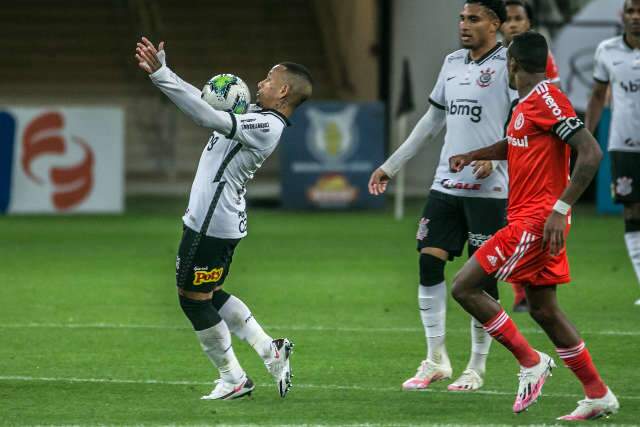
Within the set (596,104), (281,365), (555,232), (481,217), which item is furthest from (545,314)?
(596,104)

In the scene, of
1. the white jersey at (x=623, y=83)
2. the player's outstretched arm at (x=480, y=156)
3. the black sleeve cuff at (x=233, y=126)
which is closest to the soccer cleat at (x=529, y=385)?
the player's outstretched arm at (x=480, y=156)

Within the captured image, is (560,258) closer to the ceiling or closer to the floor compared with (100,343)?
closer to the ceiling

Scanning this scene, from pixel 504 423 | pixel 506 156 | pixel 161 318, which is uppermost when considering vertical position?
pixel 506 156

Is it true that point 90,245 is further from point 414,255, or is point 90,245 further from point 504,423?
point 504,423

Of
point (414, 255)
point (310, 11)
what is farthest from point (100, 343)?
point (310, 11)

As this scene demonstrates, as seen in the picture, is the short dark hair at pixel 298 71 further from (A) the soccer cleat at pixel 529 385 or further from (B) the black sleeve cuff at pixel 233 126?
(A) the soccer cleat at pixel 529 385

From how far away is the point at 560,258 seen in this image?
22.7ft

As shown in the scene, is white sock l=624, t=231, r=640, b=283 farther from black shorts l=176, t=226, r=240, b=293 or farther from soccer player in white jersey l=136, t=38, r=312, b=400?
black shorts l=176, t=226, r=240, b=293

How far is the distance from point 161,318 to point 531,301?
437 centimetres

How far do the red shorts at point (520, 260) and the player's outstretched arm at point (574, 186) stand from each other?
0.15m

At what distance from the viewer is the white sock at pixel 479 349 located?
8008 millimetres

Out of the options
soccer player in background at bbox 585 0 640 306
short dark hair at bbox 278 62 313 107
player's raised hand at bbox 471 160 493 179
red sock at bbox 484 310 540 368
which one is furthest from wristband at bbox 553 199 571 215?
soccer player in background at bbox 585 0 640 306

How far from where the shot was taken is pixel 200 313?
749 centimetres

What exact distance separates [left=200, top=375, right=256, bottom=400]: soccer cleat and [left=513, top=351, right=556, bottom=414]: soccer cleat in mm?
1501
